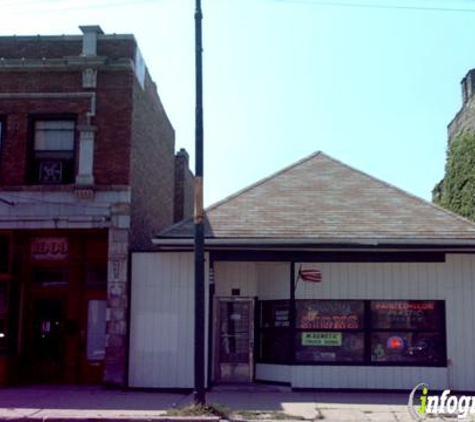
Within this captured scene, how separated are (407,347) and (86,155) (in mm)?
8304

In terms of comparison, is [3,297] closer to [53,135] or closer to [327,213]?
[53,135]

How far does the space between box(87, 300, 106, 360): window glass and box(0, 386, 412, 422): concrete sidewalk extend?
1113 millimetres

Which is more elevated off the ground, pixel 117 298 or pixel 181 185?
pixel 181 185

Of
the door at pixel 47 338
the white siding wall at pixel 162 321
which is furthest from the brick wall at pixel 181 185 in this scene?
the white siding wall at pixel 162 321

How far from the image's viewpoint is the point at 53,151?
16.4 meters

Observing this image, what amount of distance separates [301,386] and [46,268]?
21.8ft

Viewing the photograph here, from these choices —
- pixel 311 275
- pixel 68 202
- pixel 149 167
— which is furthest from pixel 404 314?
pixel 68 202

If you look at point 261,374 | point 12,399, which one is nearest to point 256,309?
point 261,374

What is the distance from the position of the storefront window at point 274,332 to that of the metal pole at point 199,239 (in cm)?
376

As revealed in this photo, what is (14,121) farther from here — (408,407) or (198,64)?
(408,407)

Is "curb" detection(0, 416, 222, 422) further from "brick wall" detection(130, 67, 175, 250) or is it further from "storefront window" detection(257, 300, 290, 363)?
"brick wall" detection(130, 67, 175, 250)

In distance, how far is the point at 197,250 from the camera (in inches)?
490

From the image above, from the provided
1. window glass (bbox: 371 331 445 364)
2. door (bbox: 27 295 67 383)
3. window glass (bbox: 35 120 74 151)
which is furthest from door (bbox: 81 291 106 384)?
window glass (bbox: 371 331 445 364)

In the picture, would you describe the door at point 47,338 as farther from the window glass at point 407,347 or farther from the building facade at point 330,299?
the window glass at point 407,347
